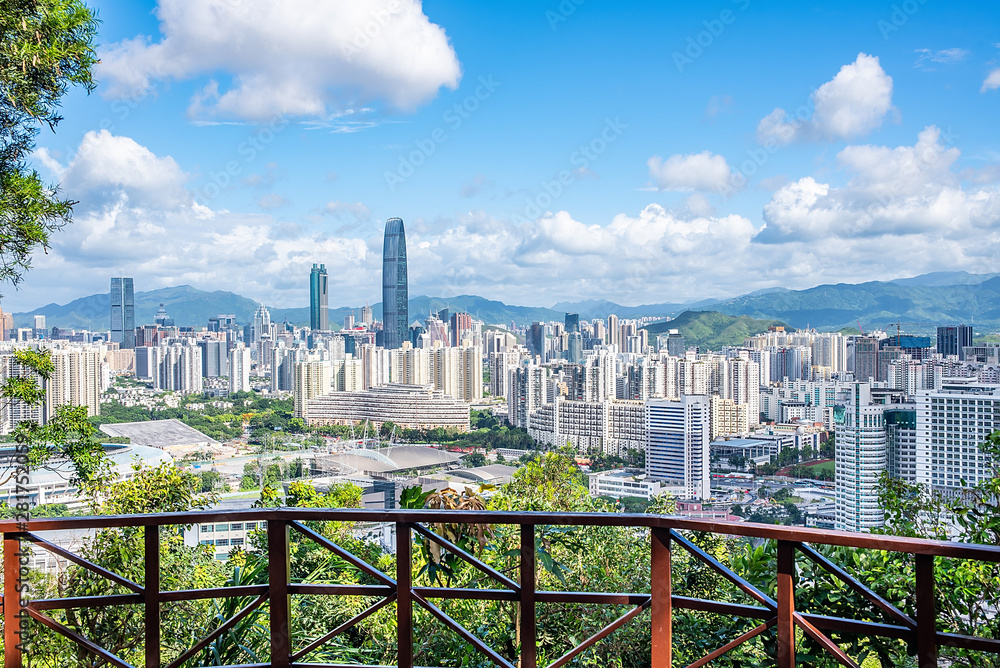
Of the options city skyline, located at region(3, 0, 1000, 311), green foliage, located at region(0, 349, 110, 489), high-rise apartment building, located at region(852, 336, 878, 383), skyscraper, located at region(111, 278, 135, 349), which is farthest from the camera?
skyscraper, located at region(111, 278, 135, 349)

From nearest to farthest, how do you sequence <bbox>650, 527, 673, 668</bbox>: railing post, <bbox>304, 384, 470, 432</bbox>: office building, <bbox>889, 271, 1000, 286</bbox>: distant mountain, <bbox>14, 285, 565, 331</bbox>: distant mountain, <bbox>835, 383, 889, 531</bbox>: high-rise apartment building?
<bbox>650, 527, 673, 668</bbox>: railing post
<bbox>835, 383, 889, 531</bbox>: high-rise apartment building
<bbox>14, 285, 565, 331</bbox>: distant mountain
<bbox>889, 271, 1000, 286</bbox>: distant mountain
<bbox>304, 384, 470, 432</bbox>: office building

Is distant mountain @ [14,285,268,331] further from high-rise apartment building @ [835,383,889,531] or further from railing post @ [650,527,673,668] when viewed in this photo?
high-rise apartment building @ [835,383,889,531]

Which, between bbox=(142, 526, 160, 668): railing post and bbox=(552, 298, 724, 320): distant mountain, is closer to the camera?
bbox=(142, 526, 160, 668): railing post

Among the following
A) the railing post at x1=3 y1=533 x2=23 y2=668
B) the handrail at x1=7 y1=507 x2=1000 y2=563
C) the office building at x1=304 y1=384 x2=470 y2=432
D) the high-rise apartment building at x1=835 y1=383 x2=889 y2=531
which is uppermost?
the handrail at x1=7 y1=507 x2=1000 y2=563

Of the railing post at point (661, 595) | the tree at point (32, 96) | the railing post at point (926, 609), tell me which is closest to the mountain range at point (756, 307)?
the tree at point (32, 96)

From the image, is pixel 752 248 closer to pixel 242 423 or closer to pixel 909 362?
pixel 909 362

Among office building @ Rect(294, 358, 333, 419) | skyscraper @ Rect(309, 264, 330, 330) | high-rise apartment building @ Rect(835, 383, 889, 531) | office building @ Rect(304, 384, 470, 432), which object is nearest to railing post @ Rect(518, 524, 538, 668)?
high-rise apartment building @ Rect(835, 383, 889, 531)

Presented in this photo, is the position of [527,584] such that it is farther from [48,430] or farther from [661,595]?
[48,430]

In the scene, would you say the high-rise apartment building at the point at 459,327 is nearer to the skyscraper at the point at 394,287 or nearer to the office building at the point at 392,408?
the skyscraper at the point at 394,287
